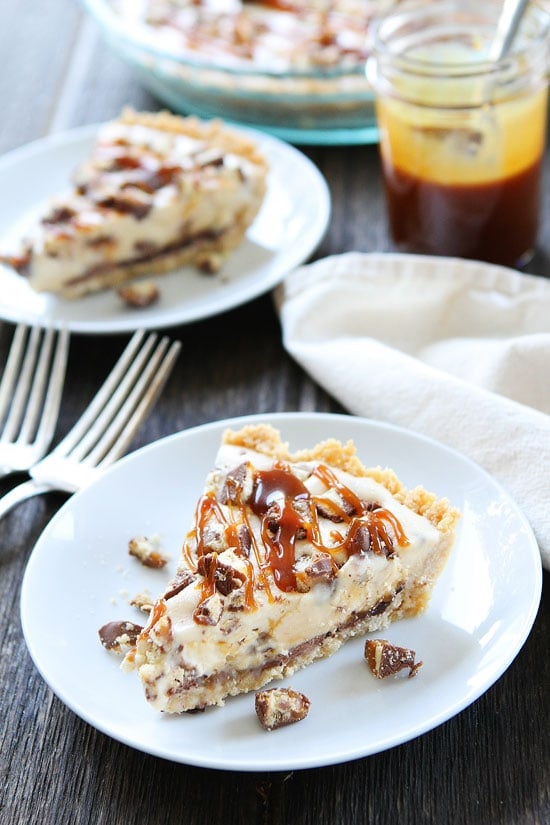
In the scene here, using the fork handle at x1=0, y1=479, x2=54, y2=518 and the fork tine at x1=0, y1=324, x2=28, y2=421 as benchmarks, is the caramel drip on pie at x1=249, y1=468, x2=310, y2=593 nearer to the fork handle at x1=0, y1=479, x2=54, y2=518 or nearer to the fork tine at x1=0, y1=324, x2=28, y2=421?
the fork handle at x1=0, y1=479, x2=54, y2=518

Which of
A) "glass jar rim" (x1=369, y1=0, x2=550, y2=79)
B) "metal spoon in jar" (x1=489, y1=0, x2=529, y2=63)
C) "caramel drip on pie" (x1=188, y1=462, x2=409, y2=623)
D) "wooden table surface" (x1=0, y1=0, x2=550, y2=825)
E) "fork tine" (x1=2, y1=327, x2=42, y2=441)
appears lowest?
"fork tine" (x1=2, y1=327, x2=42, y2=441)

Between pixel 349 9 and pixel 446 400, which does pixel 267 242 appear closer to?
pixel 446 400

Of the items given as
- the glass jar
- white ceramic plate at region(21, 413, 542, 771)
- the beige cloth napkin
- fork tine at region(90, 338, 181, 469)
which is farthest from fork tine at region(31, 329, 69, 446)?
the glass jar

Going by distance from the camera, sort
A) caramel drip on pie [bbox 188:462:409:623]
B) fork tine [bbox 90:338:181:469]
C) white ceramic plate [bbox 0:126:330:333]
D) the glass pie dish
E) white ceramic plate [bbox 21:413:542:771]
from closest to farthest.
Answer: white ceramic plate [bbox 21:413:542:771] < caramel drip on pie [bbox 188:462:409:623] < fork tine [bbox 90:338:181:469] < white ceramic plate [bbox 0:126:330:333] < the glass pie dish

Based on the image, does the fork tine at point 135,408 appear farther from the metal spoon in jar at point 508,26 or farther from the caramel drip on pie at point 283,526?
the metal spoon in jar at point 508,26

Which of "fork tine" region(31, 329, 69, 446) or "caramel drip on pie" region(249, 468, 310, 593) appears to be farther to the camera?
"fork tine" region(31, 329, 69, 446)

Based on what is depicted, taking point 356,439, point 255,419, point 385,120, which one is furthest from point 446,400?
point 385,120
